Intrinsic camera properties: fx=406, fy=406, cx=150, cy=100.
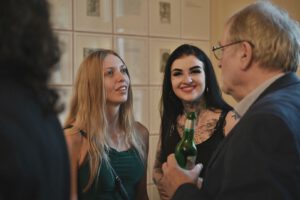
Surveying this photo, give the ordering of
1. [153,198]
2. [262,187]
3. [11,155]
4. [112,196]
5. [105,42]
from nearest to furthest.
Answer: [11,155]
[262,187]
[112,196]
[105,42]
[153,198]

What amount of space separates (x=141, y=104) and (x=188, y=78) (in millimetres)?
511

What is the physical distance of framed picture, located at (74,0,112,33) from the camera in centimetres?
194

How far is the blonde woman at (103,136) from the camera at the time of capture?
1557 mm

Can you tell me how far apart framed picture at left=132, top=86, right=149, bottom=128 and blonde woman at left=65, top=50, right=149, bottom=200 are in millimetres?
336

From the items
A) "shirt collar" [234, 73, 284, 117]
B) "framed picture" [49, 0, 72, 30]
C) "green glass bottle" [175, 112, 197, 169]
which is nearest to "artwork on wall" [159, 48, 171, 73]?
"framed picture" [49, 0, 72, 30]

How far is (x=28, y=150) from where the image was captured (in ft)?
1.65

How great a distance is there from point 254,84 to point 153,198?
1345mm

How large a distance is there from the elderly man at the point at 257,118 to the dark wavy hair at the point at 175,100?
0.56 meters

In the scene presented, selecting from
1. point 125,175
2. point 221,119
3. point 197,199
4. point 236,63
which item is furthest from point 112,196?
point 236,63

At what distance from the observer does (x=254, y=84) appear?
0.97 metres

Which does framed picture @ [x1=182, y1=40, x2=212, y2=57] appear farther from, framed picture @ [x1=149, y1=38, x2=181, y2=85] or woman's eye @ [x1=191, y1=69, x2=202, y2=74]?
woman's eye @ [x1=191, y1=69, x2=202, y2=74]

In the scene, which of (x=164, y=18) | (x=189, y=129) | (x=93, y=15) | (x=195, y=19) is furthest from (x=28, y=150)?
(x=195, y=19)

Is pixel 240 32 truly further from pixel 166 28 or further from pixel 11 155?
pixel 166 28

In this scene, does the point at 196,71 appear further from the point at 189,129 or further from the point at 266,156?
the point at 266,156
